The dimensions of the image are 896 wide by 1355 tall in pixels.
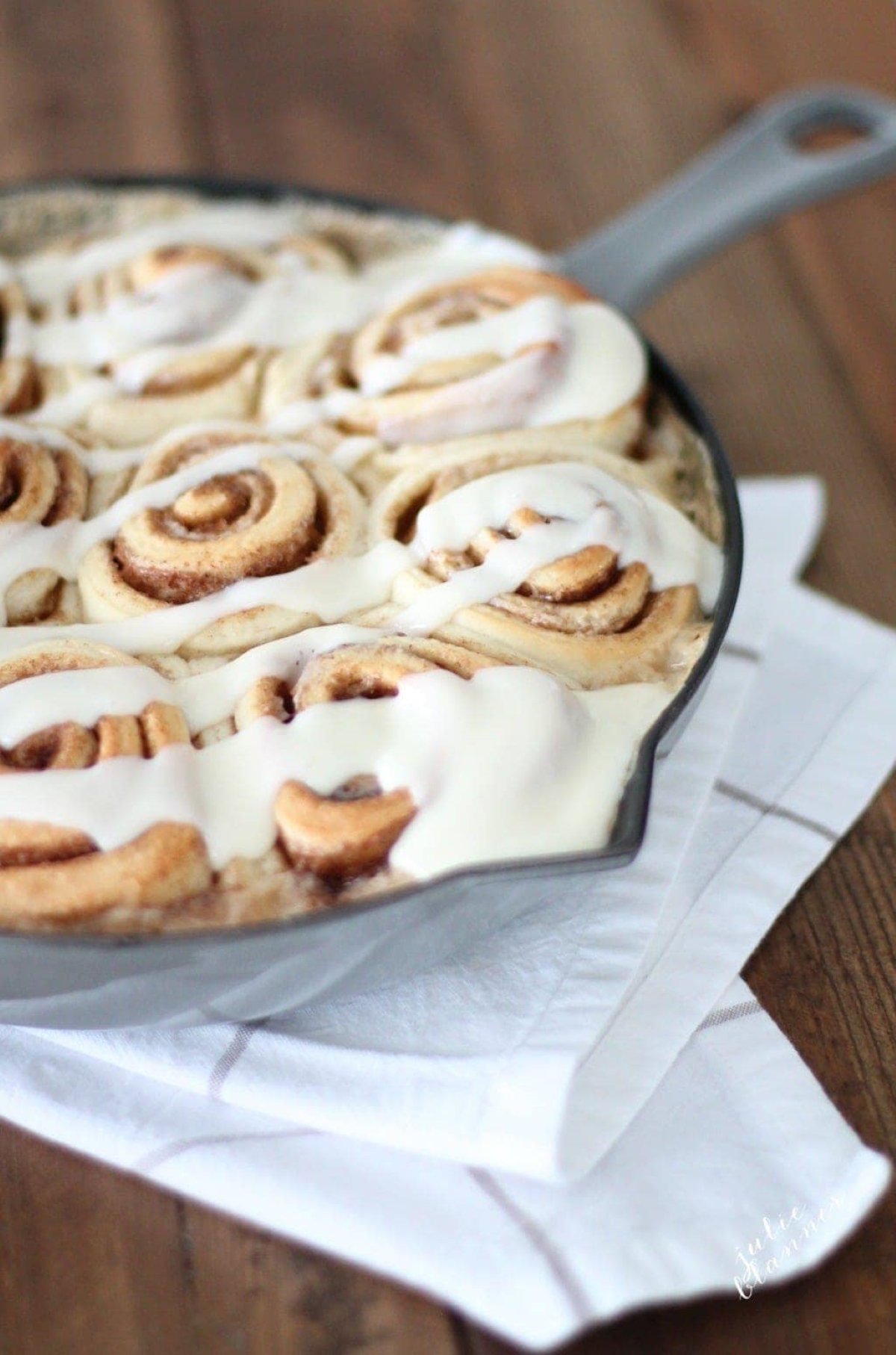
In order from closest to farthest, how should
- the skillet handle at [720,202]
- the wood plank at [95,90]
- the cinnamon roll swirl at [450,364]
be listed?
the cinnamon roll swirl at [450,364]
the skillet handle at [720,202]
the wood plank at [95,90]

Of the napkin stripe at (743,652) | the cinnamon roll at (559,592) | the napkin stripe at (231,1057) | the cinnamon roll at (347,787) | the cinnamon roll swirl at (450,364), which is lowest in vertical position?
the napkin stripe at (231,1057)

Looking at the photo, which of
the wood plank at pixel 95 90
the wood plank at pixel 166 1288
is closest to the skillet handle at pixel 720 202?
the wood plank at pixel 95 90

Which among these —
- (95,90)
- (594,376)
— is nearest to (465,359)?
(594,376)

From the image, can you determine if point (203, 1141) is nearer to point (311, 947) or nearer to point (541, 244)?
point (311, 947)

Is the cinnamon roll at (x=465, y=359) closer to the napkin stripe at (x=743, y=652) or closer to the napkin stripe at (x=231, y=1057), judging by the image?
the napkin stripe at (x=743, y=652)

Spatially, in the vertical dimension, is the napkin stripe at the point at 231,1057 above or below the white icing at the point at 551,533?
below

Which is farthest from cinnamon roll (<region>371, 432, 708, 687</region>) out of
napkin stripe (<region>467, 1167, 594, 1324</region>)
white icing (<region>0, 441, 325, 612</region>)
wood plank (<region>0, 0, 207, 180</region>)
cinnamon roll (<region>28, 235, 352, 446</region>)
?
wood plank (<region>0, 0, 207, 180</region>)

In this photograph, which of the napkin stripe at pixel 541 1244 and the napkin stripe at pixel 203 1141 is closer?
the napkin stripe at pixel 541 1244

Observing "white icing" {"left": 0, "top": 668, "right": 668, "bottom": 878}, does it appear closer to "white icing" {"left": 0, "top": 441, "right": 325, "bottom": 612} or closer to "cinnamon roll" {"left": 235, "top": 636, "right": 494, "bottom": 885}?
"cinnamon roll" {"left": 235, "top": 636, "right": 494, "bottom": 885}

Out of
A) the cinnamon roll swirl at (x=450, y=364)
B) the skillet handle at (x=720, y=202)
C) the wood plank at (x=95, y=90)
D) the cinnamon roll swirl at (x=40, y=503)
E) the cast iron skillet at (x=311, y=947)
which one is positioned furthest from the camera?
the wood plank at (x=95, y=90)
